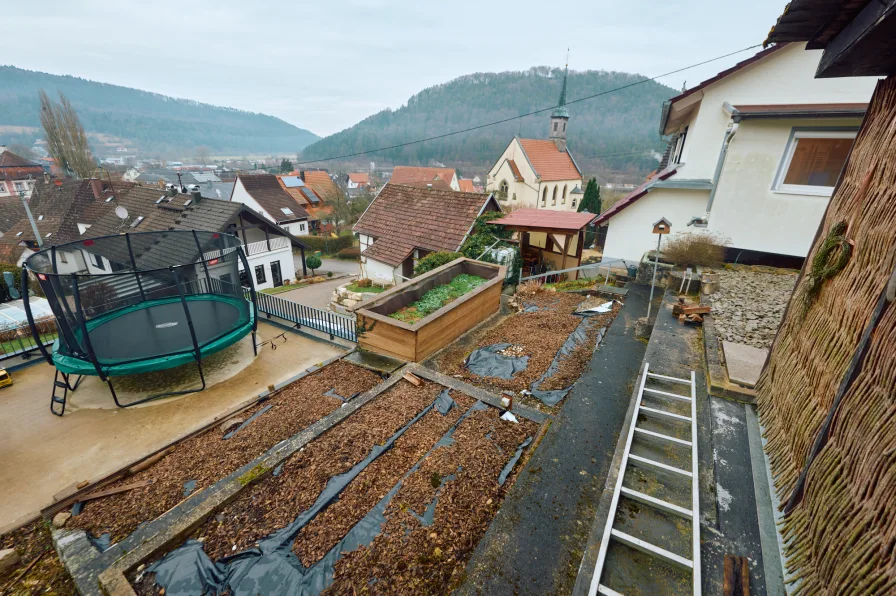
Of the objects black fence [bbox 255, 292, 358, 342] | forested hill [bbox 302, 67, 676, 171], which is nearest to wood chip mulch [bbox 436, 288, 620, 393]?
black fence [bbox 255, 292, 358, 342]

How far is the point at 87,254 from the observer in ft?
29.7

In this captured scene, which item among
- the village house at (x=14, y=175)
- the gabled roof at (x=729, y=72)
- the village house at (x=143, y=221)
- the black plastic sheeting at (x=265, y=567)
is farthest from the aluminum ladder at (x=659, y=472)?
the village house at (x=14, y=175)

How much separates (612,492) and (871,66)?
420cm

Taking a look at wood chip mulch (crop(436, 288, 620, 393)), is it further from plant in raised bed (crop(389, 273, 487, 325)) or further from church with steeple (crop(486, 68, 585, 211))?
church with steeple (crop(486, 68, 585, 211))

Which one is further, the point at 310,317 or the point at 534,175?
the point at 534,175

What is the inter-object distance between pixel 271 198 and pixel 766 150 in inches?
1394

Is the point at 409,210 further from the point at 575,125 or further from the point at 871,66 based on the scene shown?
the point at 575,125

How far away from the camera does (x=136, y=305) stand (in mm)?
9391

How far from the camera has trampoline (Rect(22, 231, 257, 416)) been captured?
6.60 meters

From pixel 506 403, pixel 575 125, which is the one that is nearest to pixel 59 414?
pixel 506 403

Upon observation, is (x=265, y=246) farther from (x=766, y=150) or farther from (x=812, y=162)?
(x=812, y=162)

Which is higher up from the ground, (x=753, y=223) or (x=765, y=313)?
(x=753, y=223)

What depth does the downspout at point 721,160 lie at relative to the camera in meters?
9.31

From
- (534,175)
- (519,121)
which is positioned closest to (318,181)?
(534,175)
